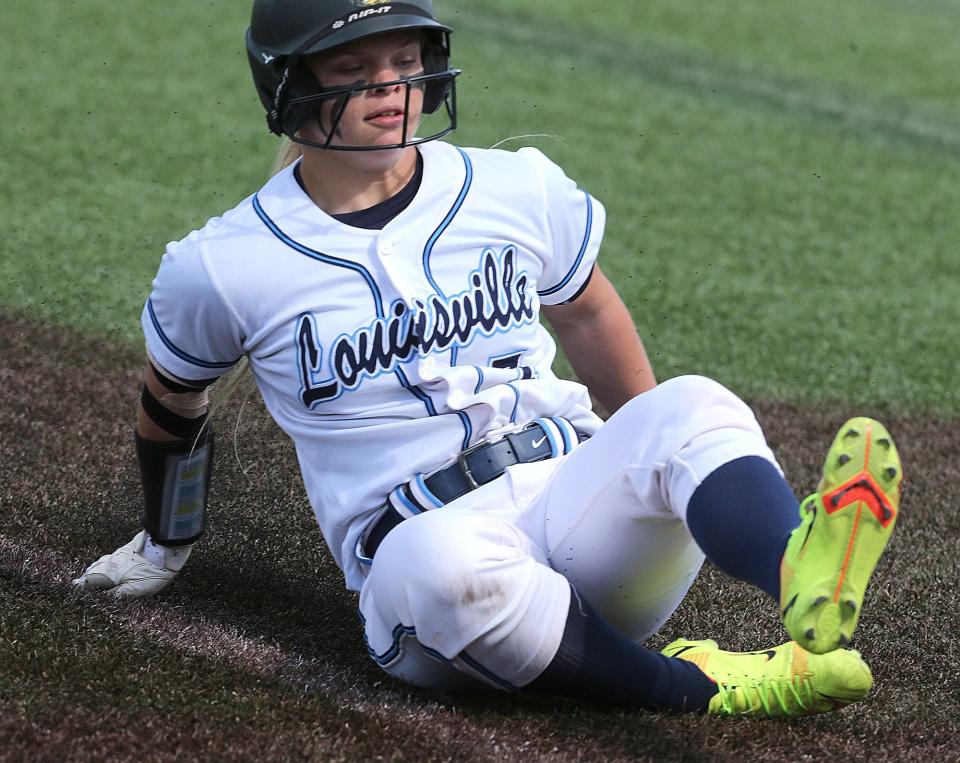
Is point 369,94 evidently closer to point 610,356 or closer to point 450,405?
point 450,405

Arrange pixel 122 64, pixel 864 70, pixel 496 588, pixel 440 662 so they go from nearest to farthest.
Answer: pixel 496 588
pixel 440 662
pixel 122 64
pixel 864 70

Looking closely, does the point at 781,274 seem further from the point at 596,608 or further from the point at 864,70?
the point at 864,70

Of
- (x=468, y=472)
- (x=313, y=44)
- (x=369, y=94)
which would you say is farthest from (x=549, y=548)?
(x=313, y=44)

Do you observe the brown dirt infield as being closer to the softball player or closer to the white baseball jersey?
the softball player

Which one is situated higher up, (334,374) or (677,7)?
(334,374)

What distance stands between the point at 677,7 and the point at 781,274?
4.68 meters

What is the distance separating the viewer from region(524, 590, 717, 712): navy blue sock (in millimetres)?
2053

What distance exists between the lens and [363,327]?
221cm

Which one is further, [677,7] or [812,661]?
[677,7]

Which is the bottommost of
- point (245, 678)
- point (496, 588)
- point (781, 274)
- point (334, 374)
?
point (781, 274)

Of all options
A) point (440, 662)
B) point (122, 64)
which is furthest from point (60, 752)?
point (122, 64)

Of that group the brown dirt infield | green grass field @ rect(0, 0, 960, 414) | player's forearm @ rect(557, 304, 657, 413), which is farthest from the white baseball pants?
green grass field @ rect(0, 0, 960, 414)

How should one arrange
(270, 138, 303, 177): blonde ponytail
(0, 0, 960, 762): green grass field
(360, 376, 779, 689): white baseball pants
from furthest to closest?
(270, 138, 303, 177): blonde ponytail → (0, 0, 960, 762): green grass field → (360, 376, 779, 689): white baseball pants

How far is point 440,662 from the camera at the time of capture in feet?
6.92
